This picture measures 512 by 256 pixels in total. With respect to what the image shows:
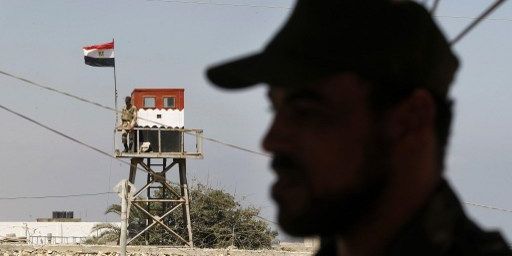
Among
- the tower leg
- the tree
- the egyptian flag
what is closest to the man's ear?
the egyptian flag

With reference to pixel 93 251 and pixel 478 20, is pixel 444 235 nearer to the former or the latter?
pixel 478 20

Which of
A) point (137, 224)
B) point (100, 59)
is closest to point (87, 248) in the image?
point (100, 59)

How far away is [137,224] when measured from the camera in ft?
135

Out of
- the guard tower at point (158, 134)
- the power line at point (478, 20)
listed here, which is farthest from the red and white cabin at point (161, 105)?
the power line at point (478, 20)

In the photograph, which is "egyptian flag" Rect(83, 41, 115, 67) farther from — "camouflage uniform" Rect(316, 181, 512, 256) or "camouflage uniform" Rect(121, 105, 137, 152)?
"camouflage uniform" Rect(316, 181, 512, 256)

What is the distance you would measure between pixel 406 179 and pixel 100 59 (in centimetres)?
3024

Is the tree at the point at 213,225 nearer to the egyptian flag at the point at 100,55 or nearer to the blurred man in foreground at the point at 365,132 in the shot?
the egyptian flag at the point at 100,55

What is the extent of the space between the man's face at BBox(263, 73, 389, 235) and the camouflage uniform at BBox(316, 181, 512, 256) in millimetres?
80

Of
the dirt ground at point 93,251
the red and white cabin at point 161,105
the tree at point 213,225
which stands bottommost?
the tree at point 213,225

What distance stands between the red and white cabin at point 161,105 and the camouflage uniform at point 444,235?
101 feet

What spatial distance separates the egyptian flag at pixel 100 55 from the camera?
3122 centimetres

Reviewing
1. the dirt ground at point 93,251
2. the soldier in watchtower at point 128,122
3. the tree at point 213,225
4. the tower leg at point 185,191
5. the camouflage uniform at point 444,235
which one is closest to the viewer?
the camouflage uniform at point 444,235

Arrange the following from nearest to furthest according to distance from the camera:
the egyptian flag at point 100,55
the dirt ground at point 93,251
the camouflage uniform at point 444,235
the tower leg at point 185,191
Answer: the camouflage uniform at point 444,235 < the dirt ground at point 93,251 < the egyptian flag at point 100,55 < the tower leg at point 185,191

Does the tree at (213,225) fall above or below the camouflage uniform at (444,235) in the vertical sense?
below
